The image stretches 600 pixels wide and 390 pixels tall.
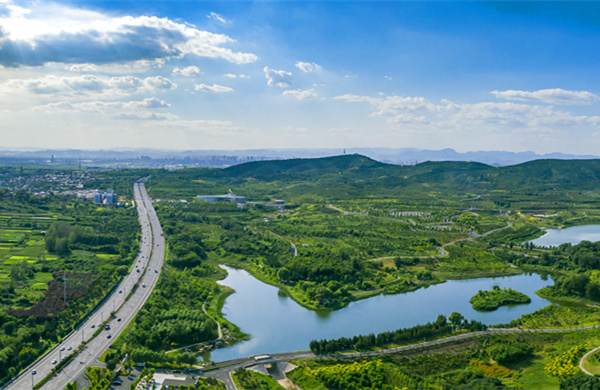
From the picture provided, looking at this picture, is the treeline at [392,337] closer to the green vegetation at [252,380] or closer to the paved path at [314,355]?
the paved path at [314,355]

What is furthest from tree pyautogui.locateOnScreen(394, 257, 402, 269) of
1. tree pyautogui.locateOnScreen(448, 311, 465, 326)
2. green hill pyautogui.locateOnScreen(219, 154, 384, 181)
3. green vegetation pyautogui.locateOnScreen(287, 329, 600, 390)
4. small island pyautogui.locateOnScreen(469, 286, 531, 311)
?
green hill pyautogui.locateOnScreen(219, 154, 384, 181)

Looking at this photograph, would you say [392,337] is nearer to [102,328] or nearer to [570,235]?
[102,328]

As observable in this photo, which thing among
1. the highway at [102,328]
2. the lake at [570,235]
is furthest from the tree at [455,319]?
the lake at [570,235]

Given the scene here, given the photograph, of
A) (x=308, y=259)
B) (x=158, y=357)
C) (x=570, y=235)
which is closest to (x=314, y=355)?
(x=158, y=357)

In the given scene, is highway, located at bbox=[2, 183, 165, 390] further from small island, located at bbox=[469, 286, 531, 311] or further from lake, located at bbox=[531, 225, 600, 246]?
lake, located at bbox=[531, 225, 600, 246]

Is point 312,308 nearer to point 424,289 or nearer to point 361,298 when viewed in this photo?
point 361,298

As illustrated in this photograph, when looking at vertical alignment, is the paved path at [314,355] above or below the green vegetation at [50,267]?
below
